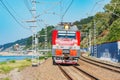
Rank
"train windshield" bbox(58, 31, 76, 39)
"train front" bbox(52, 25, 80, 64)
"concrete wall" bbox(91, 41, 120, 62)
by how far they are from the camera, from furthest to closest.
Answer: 1. "concrete wall" bbox(91, 41, 120, 62)
2. "train windshield" bbox(58, 31, 76, 39)
3. "train front" bbox(52, 25, 80, 64)

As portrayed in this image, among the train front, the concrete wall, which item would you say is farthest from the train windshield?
the concrete wall

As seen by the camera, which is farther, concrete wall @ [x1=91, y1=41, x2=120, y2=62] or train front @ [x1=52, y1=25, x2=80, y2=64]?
concrete wall @ [x1=91, y1=41, x2=120, y2=62]

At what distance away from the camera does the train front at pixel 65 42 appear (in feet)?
118

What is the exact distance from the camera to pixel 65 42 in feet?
118

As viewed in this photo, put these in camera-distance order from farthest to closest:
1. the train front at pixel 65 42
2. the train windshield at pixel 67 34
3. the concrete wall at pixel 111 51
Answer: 1. the concrete wall at pixel 111 51
2. the train windshield at pixel 67 34
3. the train front at pixel 65 42

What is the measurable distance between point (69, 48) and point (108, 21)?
78.1 metres

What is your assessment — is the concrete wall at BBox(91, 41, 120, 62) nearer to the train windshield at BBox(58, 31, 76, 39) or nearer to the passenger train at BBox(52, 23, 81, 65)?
the passenger train at BBox(52, 23, 81, 65)

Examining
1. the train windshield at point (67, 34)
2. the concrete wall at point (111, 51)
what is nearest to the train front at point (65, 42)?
the train windshield at point (67, 34)

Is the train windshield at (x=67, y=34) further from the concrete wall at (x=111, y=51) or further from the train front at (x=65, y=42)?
the concrete wall at (x=111, y=51)

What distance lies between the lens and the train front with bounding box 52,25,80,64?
36.0m

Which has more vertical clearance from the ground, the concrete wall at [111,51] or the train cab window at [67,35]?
the train cab window at [67,35]

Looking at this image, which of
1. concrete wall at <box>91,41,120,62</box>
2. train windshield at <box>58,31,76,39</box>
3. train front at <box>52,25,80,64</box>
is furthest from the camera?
concrete wall at <box>91,41,120,62</box>

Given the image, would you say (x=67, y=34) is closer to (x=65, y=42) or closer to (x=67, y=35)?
(x=67, y=35)

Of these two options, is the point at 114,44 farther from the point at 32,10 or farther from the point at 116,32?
the point at 116,32
